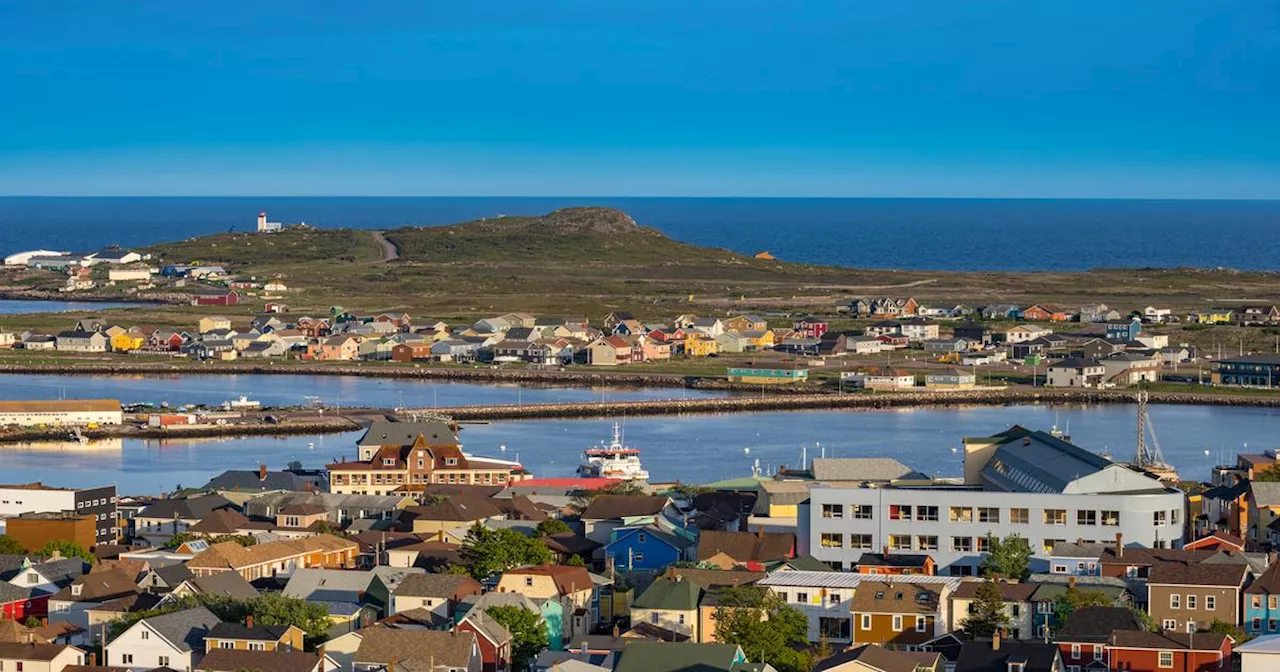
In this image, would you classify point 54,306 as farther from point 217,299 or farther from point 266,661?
point 266,661

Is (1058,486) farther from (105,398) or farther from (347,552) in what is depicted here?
(105,398)

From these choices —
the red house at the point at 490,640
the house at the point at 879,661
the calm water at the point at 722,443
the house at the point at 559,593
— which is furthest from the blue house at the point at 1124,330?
the house at the point at 879,661

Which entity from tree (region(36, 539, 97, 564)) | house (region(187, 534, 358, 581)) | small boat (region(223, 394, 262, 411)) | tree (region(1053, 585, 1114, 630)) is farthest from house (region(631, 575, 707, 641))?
small boat (region(223, 394, 262, 411))

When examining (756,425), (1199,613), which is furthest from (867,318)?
(1199,613)

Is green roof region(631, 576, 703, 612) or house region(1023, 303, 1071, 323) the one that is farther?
house region(1023, 303, 1071, 323)

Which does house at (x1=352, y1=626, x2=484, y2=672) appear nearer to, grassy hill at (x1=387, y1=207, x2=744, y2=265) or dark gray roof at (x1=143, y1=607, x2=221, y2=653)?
dark gray roof at (x1=143, y1=607, x2=221, y2=653)

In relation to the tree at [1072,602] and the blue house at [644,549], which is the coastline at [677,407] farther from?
the tree at [1072,602]

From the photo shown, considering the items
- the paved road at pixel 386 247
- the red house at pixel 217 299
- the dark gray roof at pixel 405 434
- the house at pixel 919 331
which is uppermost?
the paved road at pixel 386 247
